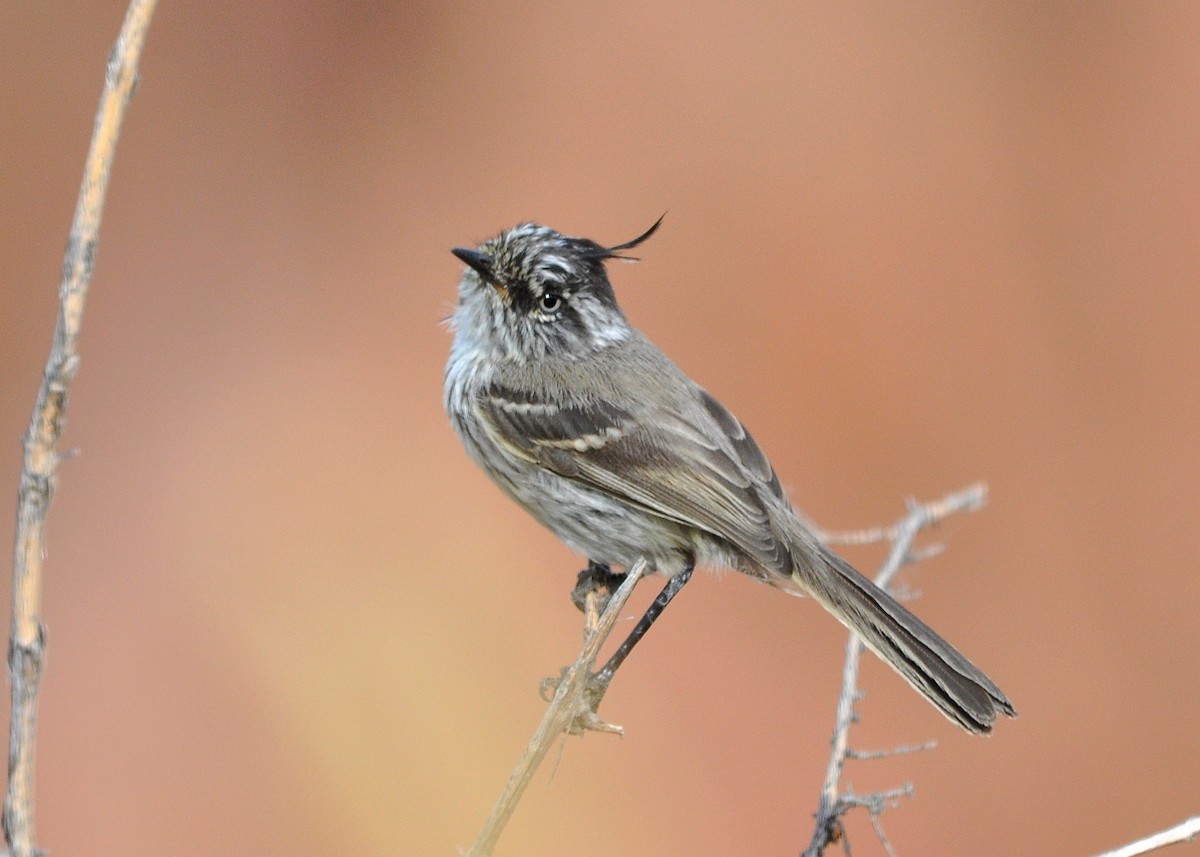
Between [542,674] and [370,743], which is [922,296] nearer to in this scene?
[542,674]

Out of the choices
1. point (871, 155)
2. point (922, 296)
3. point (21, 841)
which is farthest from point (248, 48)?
point (21, 841)

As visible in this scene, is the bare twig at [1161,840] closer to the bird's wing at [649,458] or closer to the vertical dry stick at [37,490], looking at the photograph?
the bird's wing at [649,458]

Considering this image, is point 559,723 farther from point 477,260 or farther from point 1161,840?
point 477,260

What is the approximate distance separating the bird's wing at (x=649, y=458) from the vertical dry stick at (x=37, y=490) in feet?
7.07

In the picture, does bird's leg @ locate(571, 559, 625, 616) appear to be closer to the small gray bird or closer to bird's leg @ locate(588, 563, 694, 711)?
the small gray bird

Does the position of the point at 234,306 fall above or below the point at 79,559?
above

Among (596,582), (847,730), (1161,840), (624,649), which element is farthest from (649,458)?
(1161,840)

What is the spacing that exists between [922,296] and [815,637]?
2.30 metres

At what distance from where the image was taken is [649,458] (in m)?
3.54

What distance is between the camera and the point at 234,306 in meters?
7.68

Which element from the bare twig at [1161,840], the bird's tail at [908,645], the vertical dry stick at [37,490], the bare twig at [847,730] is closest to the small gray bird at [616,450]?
the bird's tail at [908,645]

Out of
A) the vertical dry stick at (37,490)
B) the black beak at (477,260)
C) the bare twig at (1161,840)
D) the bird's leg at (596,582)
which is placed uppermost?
the black beak at (477,260)

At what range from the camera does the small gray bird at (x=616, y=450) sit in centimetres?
330

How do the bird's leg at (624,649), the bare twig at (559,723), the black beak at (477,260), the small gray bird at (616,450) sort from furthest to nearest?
1. the black beak at (477,260)
2. the small gray bird at (616,450)
3. the bird's leg at (624,649)
4. the bare twig at (559,723)
